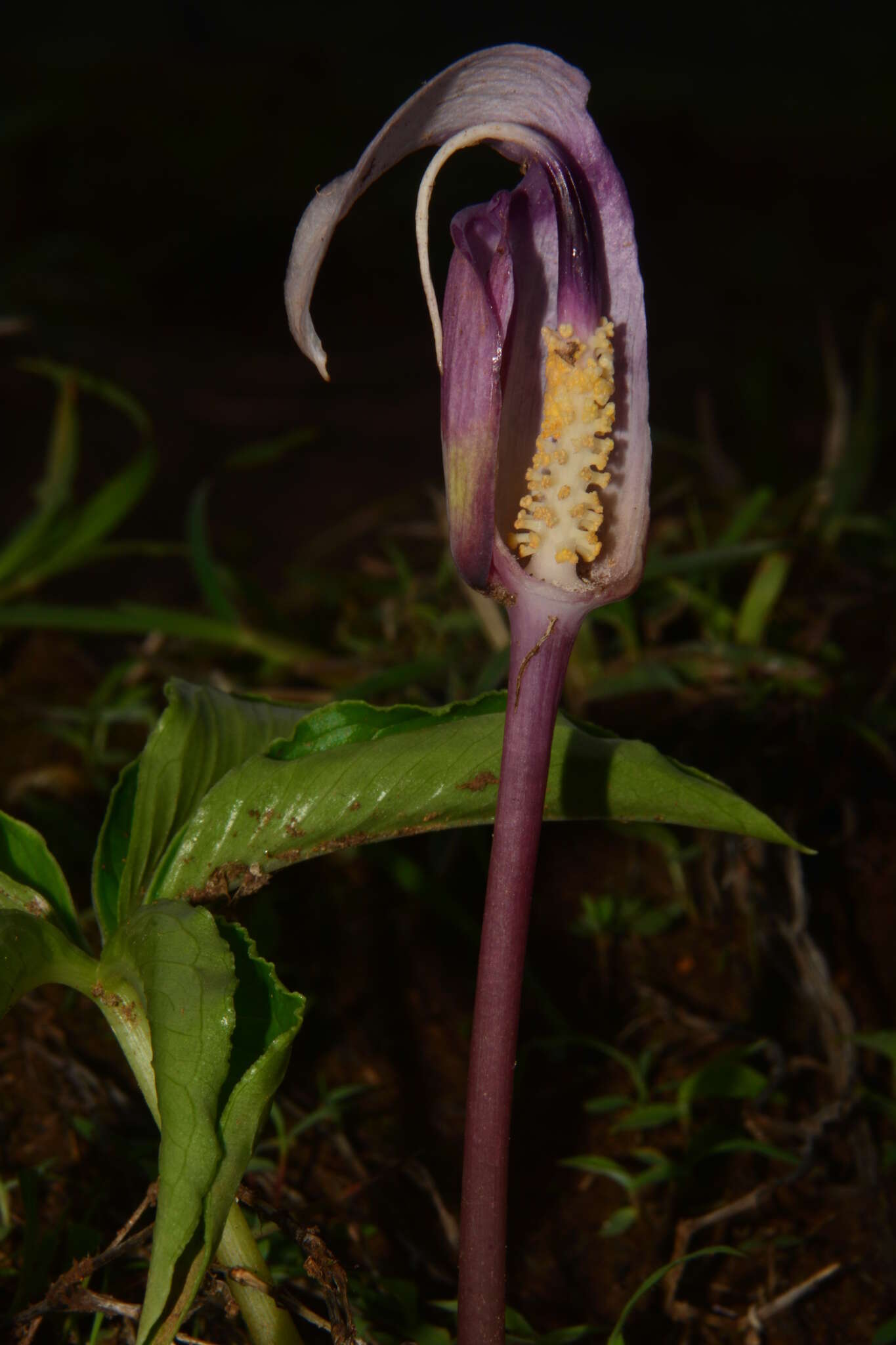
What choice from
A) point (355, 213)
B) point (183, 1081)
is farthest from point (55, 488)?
point (355, 213)

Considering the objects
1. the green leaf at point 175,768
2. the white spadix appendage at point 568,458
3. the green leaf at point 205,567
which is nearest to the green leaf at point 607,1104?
the green leaf at point 175,768

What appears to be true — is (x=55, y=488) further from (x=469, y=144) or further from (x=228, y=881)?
(x=469, y=144)

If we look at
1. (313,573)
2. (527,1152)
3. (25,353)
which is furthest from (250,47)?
(527,1152)

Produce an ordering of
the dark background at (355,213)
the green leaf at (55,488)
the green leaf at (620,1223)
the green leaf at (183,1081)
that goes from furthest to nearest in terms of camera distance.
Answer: the dark background at (355,213) < the green leaf at (55,488) < the green leaf at (620,1223) < the green leaf at (183,1081)

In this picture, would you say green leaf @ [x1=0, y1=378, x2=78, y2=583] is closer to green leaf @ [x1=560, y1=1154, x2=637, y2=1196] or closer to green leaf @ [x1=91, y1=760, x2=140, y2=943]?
green leaf @ [x1=91, y1=760, x2=140, y2=943]

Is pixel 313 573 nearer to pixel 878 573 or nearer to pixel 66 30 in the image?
pixel 878 573

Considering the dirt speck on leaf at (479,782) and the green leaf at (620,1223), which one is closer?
the dirt speck on leaf at (479,782)

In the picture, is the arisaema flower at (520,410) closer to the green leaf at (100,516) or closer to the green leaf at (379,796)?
the green leaf at (379,796)
